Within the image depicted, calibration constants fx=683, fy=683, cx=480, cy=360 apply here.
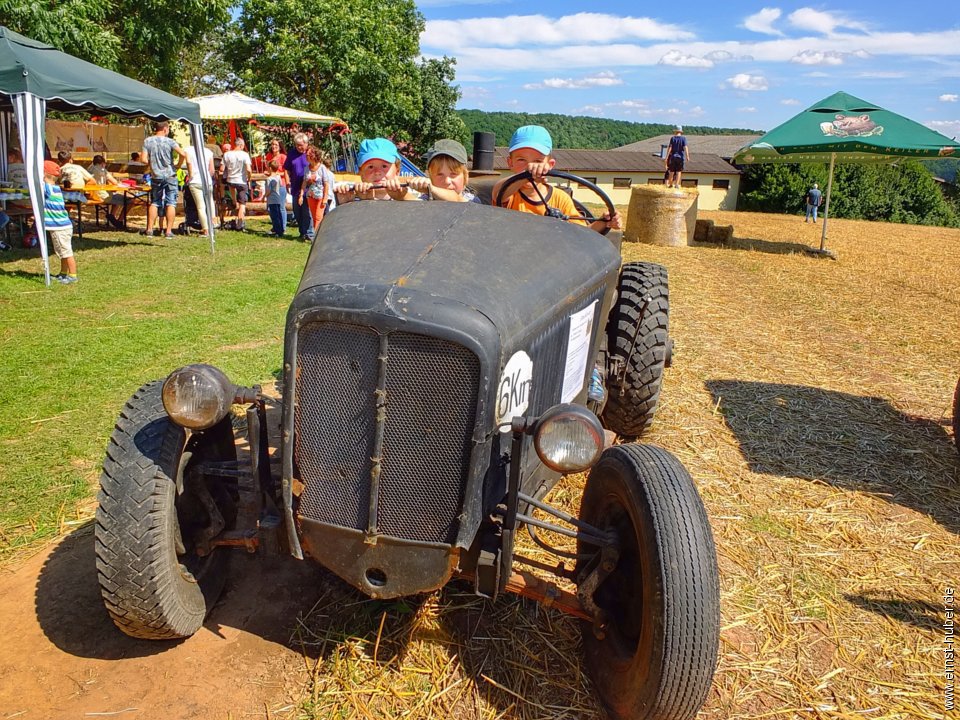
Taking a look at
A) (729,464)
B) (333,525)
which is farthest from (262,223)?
(333,525)

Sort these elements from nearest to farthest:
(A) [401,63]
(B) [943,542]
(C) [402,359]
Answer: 1. (C) [402,359]
2. (B) [943,542]
3. (A) [401,63]

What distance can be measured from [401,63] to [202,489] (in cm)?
3200

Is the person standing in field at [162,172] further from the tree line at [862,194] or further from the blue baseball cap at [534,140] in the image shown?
the tree line at [862,194]

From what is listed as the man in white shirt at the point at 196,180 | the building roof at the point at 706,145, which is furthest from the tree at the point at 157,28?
the building roof at the point at 706,145

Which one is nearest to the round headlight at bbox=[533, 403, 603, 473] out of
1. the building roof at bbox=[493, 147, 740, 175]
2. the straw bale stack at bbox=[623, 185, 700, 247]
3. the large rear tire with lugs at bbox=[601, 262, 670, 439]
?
the large rear tire with lugs at bbox=[601, 262, 670, 439]

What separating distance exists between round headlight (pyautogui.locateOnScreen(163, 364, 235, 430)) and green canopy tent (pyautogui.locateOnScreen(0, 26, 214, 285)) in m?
6.81

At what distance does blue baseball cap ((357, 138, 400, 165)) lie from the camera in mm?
3688

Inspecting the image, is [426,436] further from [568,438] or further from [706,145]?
[706,145]

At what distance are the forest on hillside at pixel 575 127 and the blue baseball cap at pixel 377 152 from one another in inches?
3313

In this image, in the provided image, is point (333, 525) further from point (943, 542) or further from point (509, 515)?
point (943, 542)

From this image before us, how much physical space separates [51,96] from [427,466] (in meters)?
8.95

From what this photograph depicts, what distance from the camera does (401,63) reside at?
31219mm

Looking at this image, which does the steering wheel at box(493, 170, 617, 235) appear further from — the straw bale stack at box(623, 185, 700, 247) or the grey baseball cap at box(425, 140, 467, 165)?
the straw bale stack at box(623, 185, 700, 247)

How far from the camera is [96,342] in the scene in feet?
19.3
